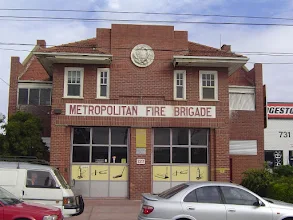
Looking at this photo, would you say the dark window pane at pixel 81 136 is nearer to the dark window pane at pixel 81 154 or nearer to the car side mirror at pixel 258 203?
the dark window pane at pixel 81 154

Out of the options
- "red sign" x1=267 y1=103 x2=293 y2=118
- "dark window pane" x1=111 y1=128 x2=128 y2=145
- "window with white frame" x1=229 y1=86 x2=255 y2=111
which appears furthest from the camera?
"red sign" x1=267 y1=103 x2=293 y2=118

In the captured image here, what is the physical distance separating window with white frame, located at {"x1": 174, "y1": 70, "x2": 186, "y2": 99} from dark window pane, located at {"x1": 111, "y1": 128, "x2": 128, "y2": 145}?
10.3 ft

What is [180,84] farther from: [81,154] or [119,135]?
[81,154]

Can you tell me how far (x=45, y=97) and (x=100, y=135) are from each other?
5996mm

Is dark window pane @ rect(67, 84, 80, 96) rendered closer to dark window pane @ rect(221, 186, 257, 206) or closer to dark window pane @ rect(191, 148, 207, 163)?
dark window pane @ rect(191, 148, 207, 163)

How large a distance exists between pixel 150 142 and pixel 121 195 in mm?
2904

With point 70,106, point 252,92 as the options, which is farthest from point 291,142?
point 70,106

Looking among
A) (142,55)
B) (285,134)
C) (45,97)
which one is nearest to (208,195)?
(142,55)

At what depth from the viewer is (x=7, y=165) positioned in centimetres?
1252

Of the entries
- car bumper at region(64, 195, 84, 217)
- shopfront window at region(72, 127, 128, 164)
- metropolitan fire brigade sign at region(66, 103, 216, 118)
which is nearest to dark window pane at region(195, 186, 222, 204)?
car bumper at region(64, 195, 84, 217)

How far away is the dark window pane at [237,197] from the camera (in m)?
10.1

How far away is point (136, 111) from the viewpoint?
19688mm

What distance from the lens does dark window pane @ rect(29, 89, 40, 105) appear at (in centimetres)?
2401

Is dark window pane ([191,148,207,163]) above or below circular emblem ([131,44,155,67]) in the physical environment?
below
